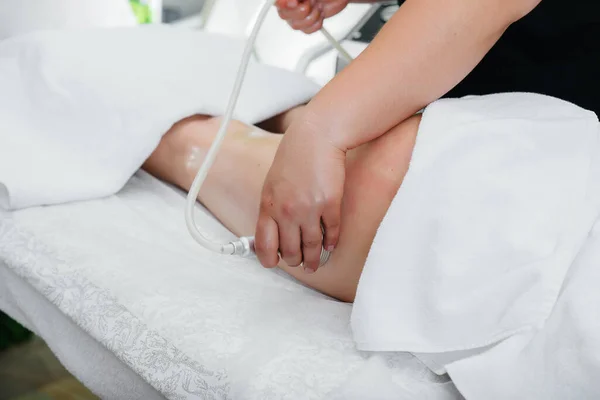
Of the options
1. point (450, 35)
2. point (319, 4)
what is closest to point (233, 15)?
point (319, 4)

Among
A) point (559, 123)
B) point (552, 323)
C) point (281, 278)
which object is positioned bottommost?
point (281, 278)

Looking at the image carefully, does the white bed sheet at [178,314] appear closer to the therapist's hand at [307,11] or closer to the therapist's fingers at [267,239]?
the therapist's fingers at [267,239]

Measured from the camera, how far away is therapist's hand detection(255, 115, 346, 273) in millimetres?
617

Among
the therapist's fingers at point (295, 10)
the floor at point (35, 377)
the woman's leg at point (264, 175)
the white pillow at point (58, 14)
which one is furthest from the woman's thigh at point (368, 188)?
the white pillow at point (58, 14)

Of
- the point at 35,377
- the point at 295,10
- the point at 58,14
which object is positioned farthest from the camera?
the point at 58,14

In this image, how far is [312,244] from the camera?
25.1 inches

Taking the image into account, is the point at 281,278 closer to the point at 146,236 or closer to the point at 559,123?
the point at 146,236

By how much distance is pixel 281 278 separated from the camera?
0.77 metres

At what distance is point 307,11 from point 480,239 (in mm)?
512

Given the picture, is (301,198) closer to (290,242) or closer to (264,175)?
(290,242)

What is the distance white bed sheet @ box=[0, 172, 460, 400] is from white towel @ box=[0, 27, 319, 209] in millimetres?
52

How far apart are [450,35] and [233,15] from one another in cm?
117

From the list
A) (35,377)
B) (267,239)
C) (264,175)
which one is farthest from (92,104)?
(35,377)

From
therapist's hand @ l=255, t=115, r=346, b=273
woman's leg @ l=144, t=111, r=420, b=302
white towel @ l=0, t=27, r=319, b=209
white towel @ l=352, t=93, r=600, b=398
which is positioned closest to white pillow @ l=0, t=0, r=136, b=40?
white towel @ l=0, t=27, r=319, b=209
